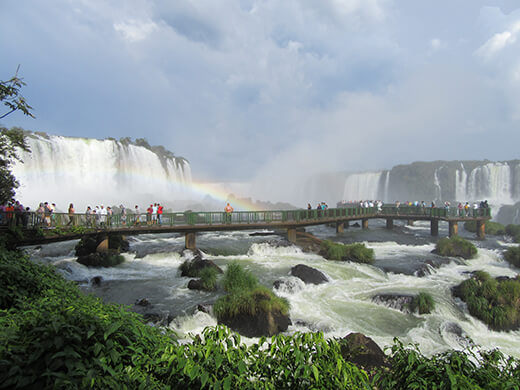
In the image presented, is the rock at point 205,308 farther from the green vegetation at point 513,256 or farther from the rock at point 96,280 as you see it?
the green vegetation at point 513,256

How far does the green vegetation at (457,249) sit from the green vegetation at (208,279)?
16.5 metres

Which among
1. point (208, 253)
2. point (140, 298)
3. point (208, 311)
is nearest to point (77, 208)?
point (208, 253)

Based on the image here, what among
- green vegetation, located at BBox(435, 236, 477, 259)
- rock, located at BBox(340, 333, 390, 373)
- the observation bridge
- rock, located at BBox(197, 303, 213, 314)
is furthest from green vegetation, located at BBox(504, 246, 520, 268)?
rock, located at BBox(197, 303, 213, 314)

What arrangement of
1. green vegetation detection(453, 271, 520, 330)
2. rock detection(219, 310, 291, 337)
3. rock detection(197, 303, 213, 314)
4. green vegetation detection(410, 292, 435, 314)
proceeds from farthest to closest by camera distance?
1. green vegetation detection(410, 292, 435, 314)
2. green vegetation detection(453, 271, 520, 330)
3. rock detection(197, 303, 213, 314)
4. rock detection(219, 310, 291, 337)

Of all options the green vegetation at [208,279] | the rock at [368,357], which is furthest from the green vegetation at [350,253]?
the rock at [368,357]

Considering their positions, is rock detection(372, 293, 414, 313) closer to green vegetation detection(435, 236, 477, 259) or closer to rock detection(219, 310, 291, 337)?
rock detection(219, 310, 291, 337)

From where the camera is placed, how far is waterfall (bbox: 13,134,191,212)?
4206 cm

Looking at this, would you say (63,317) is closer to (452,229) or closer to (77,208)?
(452,229)

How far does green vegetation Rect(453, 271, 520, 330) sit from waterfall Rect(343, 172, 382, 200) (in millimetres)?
67973

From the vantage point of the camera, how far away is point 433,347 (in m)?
8.61

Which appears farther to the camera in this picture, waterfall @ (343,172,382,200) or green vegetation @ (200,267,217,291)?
waterfall @ (343,172,382,200)

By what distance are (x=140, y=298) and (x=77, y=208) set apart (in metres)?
43.1

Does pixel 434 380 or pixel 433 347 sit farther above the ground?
pixel 434 380

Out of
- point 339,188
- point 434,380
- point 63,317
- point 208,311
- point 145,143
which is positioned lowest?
point 208,311
